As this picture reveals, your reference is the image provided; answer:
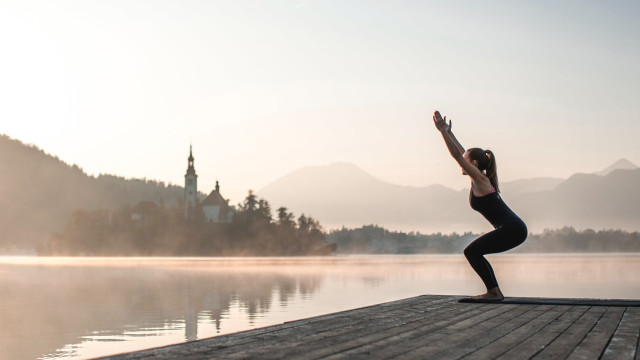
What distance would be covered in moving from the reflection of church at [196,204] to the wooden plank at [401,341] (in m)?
165

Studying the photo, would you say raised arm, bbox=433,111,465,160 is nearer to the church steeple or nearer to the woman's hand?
the woman's hand

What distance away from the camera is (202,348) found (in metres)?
5.16

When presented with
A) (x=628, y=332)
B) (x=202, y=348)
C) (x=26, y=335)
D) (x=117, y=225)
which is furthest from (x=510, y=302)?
(x=117, y=225)

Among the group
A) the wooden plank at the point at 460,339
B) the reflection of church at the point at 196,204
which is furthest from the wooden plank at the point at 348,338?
the reflection of church at the point at 196,204

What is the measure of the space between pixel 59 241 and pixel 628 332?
185700 mm

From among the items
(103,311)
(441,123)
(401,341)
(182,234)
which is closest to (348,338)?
→ (401,341)

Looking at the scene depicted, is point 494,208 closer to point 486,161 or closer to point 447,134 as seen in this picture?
point 486,161

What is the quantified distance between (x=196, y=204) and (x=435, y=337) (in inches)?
6864

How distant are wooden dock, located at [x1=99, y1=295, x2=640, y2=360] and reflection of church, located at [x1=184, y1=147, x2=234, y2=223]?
539 feet

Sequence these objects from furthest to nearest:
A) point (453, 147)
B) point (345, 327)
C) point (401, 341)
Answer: point (453, 147), point (345, 327), point (401, 341)

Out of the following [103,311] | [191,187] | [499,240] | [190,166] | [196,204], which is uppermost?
[190,166]

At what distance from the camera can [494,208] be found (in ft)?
29.5

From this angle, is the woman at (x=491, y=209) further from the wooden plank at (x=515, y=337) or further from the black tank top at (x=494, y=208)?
the wooden plank at (x=515, y=337)

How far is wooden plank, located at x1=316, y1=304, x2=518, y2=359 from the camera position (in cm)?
497
